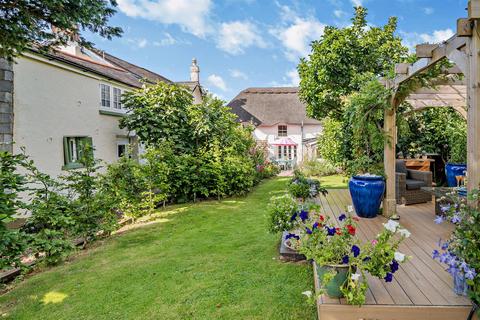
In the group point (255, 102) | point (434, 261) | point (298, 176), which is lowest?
point (434, 261)

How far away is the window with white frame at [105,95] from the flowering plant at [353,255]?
9.09m

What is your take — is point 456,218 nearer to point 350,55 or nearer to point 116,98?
point 350,55

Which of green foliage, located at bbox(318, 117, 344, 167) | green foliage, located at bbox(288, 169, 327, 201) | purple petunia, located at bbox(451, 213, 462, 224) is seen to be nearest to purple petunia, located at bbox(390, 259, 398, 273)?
purple petunia, located at bbox(451, 213, 462, 224)

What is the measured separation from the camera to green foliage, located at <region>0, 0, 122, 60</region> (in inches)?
189

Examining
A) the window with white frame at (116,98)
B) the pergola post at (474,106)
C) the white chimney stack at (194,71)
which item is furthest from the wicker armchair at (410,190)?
the white chimney stack at (194,71)

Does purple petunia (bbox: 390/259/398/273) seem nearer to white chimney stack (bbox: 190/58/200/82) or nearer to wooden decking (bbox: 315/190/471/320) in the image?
wooden decking (bbox: 315/190/471/320)

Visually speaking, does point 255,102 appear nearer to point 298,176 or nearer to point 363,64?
point 363,64

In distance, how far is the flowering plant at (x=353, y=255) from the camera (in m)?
2.44

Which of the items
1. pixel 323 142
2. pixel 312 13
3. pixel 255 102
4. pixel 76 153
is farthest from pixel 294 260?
pixel 255 102

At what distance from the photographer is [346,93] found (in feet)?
35.3

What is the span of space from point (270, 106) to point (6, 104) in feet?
69.5

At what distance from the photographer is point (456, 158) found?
8586mm

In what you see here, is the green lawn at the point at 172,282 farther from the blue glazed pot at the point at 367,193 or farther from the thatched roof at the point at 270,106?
the thatched roof at the point at 270,106

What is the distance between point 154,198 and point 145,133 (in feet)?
8.19
